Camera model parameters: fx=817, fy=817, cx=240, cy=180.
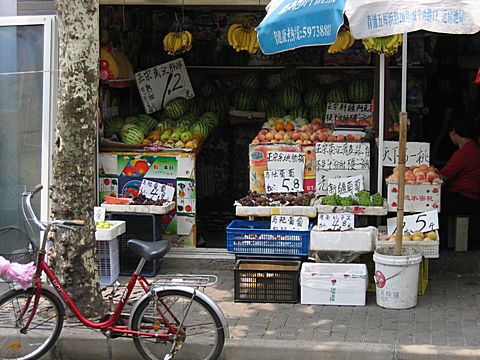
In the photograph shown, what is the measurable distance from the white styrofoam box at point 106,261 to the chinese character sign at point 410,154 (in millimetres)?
3009

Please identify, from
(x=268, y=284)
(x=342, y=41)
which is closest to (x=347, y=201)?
(x=268, y=284)

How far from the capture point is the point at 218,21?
35.8 ft

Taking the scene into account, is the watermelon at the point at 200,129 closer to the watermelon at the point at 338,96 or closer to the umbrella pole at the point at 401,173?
the watermelon at the point at 338,96

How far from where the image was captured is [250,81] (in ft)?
35.5

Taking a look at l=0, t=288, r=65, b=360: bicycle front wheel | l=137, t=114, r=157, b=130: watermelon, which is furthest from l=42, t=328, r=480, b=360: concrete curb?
l=137, t=114, r=157, b=130: watermelon

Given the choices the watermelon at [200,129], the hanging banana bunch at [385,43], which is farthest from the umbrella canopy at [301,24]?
the watermelon at [200,129]

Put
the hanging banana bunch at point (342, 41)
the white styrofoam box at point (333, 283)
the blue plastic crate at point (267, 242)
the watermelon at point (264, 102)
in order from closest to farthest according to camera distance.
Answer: the white styrofoam box at point (333, 283), the blue plastic crate at point (267, 242), the hanging banana bunch at point (342, 41), the watermelon at point (264, 102)

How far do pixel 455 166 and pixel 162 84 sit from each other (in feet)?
12.3

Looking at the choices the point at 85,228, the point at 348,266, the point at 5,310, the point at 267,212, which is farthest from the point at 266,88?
the point at 5,310

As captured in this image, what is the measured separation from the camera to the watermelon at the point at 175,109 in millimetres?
10273

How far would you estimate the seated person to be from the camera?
9688 millimetres

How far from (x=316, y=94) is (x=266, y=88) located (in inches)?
36.1

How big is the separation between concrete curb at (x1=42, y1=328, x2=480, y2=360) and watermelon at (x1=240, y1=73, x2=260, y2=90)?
470 cm

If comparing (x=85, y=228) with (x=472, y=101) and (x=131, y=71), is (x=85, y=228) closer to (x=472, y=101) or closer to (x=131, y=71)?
(x=131, y=71)
